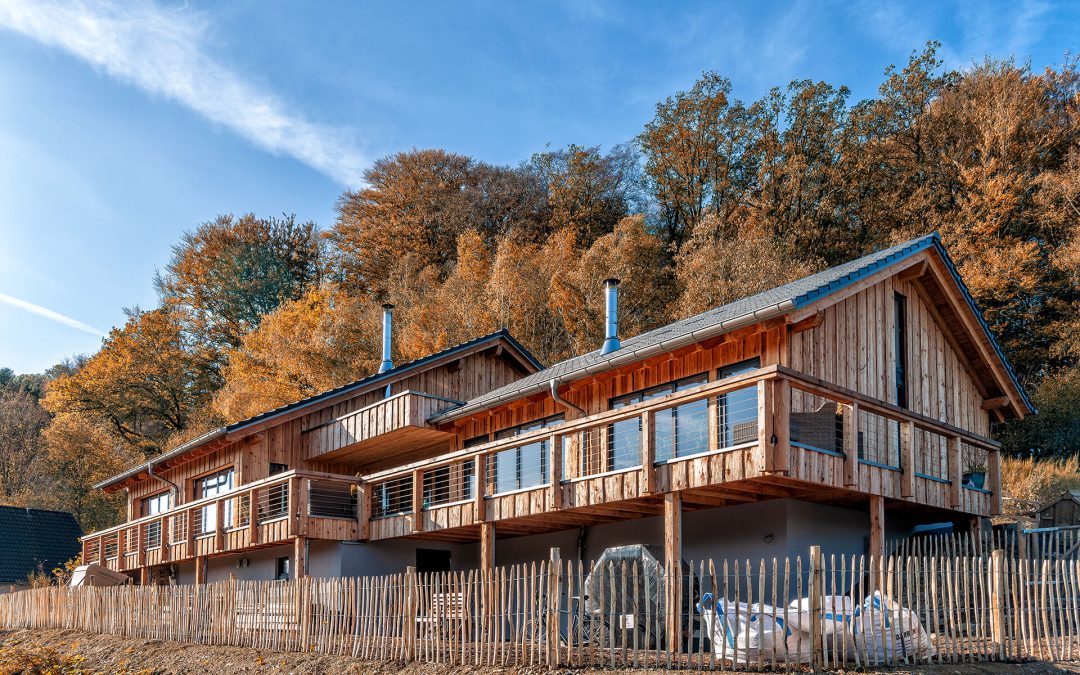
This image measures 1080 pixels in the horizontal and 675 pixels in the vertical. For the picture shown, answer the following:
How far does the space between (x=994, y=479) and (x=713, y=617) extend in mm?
8509

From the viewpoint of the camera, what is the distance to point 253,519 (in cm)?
2081

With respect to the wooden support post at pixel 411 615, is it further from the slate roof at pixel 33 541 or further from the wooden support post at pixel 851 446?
the slate roof at pixel 33 541

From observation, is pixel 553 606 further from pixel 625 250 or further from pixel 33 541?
pixel 33 541

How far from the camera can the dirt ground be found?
11.1 m

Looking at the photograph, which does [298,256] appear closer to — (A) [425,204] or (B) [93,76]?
(A) [425,204]

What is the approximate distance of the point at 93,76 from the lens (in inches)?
806

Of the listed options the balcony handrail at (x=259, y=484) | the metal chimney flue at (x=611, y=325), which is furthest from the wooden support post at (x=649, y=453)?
the balcony handrail at (x=259, y=484)

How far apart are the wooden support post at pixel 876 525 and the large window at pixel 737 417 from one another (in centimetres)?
214

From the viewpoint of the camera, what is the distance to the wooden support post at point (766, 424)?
1254 cm

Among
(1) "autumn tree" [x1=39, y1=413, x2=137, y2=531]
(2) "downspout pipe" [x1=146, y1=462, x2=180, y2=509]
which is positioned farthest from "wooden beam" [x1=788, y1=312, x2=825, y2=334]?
(1) "autumn tree" [x1=39, y1=413, x2=137, y2=531]

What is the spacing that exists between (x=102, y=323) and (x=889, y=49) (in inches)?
1560

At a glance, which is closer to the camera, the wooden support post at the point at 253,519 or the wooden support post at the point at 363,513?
the wooden support post at the point at 363,513

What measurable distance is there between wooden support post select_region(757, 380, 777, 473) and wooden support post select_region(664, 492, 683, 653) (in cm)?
169

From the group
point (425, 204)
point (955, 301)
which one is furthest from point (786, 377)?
point (425, 204)
